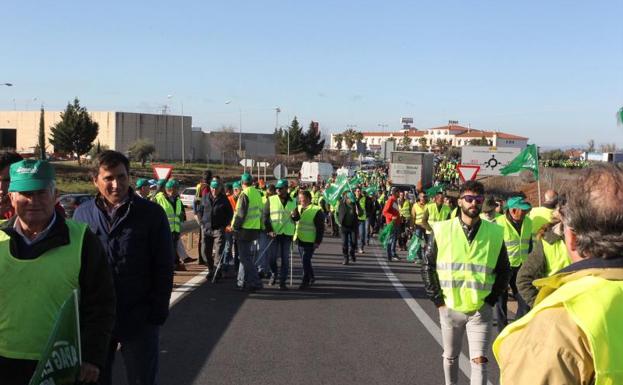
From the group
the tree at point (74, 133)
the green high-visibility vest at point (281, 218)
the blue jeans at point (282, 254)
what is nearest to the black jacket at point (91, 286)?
the blue jeans at point (282, 254)

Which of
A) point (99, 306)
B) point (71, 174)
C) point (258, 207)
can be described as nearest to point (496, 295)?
point (99, 306)

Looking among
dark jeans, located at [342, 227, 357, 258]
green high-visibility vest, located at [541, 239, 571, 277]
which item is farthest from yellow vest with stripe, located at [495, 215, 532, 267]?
dark jeans, located at [342, 227, 357, 258]

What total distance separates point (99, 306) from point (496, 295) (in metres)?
3.22

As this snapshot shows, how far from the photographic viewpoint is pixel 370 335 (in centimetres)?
844

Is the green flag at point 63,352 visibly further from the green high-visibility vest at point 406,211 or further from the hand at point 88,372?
the green high-visibility vest at point 406,211

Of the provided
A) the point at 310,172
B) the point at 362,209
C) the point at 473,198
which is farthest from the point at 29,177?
the point at 310,172

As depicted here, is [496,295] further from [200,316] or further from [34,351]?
[200,316]

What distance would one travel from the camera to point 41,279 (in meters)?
3.31

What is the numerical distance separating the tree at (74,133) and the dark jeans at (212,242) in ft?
210

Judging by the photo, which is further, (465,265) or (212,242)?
(212,242)

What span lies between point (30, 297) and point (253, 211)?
29.5ft

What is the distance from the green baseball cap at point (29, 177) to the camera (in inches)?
135

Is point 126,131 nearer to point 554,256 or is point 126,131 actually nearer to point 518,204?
point 518,204

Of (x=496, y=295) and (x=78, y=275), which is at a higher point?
(x=78, y=275)
